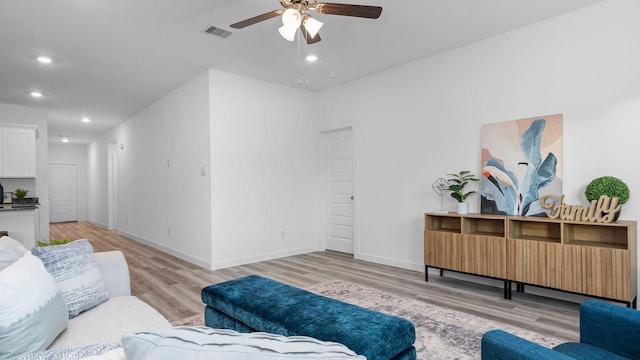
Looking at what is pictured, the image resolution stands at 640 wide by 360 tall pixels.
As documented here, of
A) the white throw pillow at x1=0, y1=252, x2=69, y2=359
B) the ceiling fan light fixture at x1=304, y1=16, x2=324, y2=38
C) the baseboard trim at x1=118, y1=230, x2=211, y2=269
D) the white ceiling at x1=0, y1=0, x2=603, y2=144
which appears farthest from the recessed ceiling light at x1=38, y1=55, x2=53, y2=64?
the white throw pillow at x1=0, y1=252, x2=69, y2=359

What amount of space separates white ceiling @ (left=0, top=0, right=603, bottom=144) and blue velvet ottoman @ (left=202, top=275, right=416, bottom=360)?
2568mm

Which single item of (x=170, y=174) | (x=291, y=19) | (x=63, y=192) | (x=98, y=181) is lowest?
(x=63, y=192)

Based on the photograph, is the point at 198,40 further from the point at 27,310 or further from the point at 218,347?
the point at 218,347

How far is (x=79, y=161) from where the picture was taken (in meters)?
12.4

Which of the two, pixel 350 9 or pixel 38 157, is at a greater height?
pixel 350 9

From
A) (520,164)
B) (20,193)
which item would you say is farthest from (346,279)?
(20,193)

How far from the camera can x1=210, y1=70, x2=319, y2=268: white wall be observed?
513 centimetres

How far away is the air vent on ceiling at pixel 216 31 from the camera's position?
3795 mm

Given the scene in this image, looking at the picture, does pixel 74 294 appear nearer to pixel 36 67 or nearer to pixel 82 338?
pixel 82 338

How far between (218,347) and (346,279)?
3767mm

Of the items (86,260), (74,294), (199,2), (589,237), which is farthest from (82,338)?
(589,237)

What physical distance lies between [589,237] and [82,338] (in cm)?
410

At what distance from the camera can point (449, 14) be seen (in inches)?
139

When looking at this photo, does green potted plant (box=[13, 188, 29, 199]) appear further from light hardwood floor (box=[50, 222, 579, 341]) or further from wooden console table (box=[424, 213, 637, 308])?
wooden console table (box=[424, 213, 637, 308])
